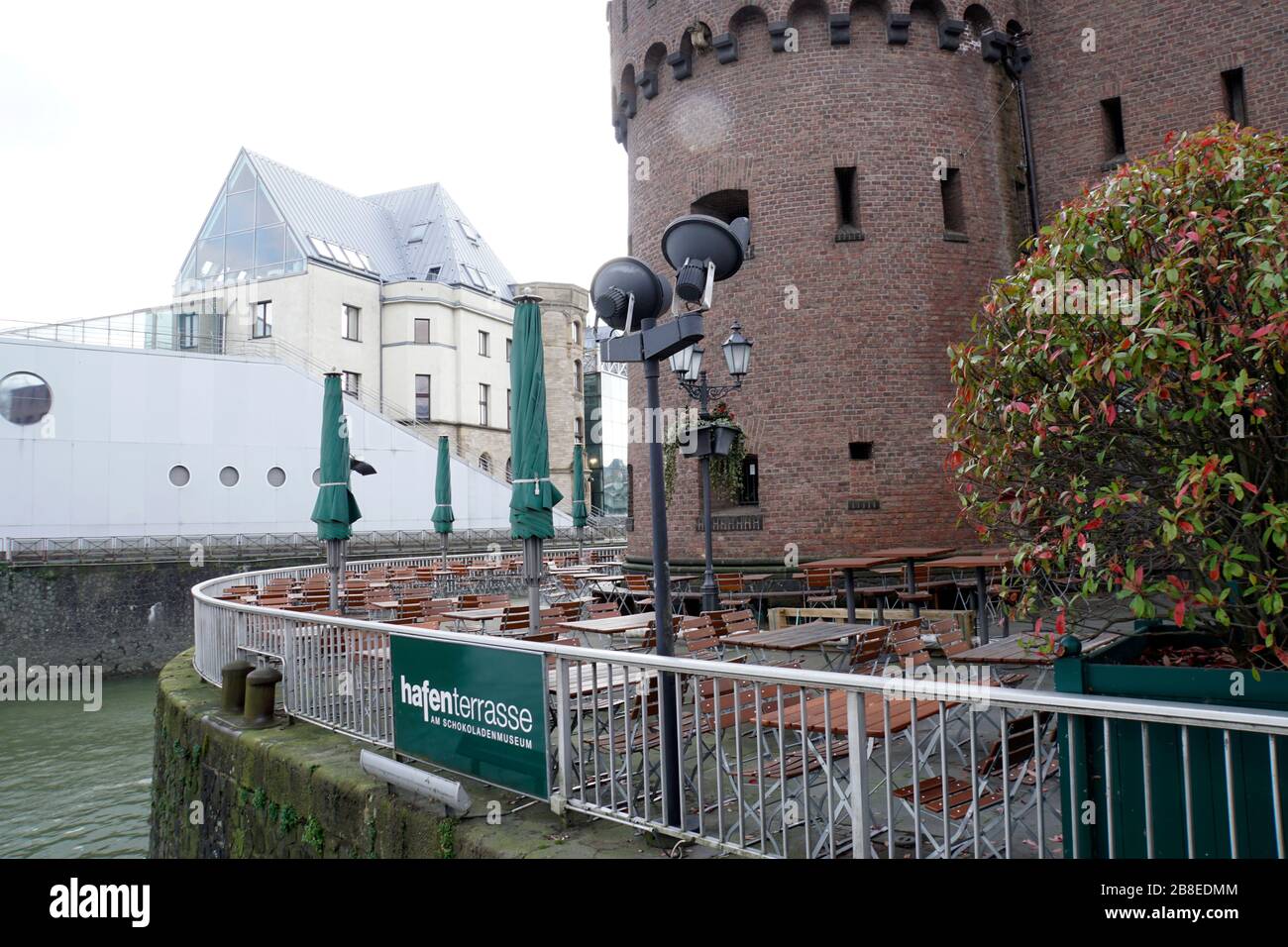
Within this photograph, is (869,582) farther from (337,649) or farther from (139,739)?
(139,739)

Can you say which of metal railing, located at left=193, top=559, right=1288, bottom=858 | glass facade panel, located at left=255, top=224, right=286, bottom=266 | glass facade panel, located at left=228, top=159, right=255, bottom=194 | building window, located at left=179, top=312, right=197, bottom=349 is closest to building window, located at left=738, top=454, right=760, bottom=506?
metal railing, located at left=193, top=559, right=1288, bottom=858

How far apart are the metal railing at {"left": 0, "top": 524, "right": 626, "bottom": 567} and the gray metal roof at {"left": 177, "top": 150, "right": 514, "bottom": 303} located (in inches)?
655

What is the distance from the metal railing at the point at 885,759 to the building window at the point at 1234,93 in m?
12.7

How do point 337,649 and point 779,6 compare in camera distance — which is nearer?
point 337,649

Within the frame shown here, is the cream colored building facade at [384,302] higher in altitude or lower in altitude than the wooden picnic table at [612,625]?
higher

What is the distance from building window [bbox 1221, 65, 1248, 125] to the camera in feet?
48.5

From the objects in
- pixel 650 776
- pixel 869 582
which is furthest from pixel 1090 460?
pixel 869 582

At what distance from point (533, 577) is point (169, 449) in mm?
23298

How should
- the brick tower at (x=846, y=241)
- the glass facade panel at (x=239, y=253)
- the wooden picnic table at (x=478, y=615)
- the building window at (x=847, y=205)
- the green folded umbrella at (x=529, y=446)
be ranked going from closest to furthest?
1. the green folded umbrella at (x=529, y=446)
2. the wooden picnic table at (x=478, y=615)
3. the brick tower at (x=846, y=241)
4. the building window at (x=847, y=205)
5. the glass facade panel at (x=239, y=253)

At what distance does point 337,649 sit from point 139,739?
42.5 ft

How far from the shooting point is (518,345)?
10430mm

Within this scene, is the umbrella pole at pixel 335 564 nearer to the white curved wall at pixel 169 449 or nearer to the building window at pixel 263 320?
the white curved wall at pixel 169 449

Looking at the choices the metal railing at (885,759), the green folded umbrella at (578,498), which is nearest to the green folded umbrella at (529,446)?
the metal railing at (885,759)

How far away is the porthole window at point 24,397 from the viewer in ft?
86.9
